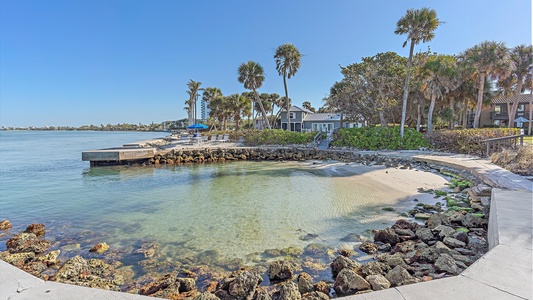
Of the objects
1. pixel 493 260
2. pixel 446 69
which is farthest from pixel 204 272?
pixel 446 69

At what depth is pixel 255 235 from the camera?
696 cm

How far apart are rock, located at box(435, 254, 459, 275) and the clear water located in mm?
2114

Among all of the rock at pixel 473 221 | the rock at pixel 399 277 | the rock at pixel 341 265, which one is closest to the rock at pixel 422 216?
the rock at pixel 473 221

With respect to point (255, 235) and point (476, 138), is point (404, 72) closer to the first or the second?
point (476, 138)

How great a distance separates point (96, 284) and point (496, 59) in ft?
98.8

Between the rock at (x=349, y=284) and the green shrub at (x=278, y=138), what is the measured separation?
78.6ft

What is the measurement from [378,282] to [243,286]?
6.21 ft

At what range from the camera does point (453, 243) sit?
17.3 feet

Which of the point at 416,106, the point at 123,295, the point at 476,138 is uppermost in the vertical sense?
the point at 416,106

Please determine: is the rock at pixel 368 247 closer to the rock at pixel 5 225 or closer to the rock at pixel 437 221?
the rock at pixel 437 221

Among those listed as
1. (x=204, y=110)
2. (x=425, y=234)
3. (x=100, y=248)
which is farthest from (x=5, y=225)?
(x=204, y=110)

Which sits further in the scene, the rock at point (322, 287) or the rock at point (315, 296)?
the rock at point (322, 287)

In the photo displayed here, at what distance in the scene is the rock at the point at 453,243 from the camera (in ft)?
17.0

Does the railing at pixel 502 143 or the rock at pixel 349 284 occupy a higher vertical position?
the railing at pixel 502 143
